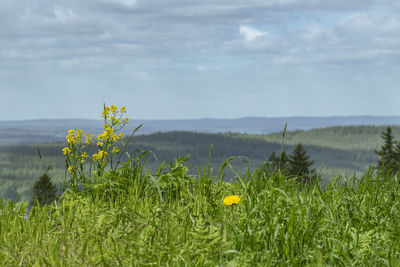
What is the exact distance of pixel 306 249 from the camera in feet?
16.8

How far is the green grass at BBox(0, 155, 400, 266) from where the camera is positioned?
4.99 metres

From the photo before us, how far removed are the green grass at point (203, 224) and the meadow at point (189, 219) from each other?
0.01 m

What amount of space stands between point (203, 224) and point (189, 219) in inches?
20.8

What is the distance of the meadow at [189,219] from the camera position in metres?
5.00

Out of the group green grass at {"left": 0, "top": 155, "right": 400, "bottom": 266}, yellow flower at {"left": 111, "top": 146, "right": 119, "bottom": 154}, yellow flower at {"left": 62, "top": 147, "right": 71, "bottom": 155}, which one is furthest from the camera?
yellow flower at {"left": 111, "top": 146, "right": 119, "bottom": 154}

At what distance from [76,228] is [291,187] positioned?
3.34 metres

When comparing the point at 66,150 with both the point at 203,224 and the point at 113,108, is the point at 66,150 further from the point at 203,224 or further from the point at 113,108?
A: the point at 203,224

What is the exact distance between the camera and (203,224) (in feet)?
17.5

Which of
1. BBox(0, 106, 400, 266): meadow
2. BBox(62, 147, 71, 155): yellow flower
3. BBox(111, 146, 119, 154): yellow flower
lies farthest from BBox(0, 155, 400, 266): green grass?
BBox(62, 147, 71, 155): yellow flower

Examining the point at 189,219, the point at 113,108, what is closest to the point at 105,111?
the point at 113,108

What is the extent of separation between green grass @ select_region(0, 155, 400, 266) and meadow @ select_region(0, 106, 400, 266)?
0.01 metres

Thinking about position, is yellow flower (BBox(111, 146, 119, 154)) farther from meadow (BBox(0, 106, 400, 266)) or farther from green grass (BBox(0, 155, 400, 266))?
green grass (BBox(0, 155, 400, 266))

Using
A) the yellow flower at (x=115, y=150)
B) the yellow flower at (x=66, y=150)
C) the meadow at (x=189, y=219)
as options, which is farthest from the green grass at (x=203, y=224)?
the yellow flower at (x=66, y=150)

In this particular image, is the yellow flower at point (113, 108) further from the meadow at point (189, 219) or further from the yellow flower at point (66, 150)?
the yellow flower at point (66, 150)
